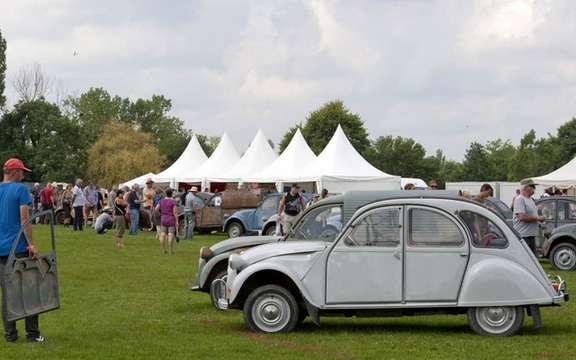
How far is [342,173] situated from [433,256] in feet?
105

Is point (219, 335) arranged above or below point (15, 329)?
below

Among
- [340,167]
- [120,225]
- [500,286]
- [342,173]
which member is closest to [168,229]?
[120,225]

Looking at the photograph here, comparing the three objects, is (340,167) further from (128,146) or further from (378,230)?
(128,146)

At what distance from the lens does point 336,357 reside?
10.1 metres

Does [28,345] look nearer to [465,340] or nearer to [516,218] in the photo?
[465,340]

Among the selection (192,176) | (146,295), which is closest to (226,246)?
(146,295)

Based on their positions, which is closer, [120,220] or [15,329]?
[15,329]

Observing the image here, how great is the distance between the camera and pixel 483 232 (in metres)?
11.4

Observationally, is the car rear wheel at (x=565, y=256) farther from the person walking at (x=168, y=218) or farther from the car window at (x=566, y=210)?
the person walking at (x=168, y=218)

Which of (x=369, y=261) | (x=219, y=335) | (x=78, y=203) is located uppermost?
(x=78, y=203)

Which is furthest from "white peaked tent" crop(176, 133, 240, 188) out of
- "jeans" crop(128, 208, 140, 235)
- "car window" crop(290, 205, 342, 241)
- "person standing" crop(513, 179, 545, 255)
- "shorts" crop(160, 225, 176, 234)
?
"car window" crop(290, 205, 342, 241)

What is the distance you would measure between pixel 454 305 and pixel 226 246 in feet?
13.8

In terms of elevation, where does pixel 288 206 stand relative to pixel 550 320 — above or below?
above

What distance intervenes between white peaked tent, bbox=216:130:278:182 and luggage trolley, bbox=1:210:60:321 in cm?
3744
